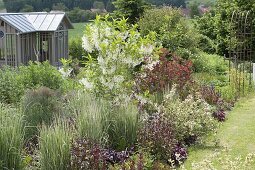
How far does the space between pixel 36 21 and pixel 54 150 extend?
13.8 meters

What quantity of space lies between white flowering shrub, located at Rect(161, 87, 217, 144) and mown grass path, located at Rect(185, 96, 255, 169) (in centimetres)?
24

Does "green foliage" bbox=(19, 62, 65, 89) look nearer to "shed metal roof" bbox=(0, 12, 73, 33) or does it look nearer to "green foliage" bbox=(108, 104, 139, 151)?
Answer: "green foliage" bbox=(108, 104, 139, 151)

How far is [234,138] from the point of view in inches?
319

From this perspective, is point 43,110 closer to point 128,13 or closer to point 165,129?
point 165,129

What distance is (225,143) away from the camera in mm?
7730

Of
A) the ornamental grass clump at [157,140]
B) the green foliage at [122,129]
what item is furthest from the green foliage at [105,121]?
the ornamental grass clump at [157,140]

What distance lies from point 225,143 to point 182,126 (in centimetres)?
89

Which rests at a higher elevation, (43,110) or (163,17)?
(163,17)

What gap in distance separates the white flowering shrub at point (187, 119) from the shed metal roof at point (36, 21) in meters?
10.0

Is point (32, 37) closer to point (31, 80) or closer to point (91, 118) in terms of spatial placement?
point (31, 80)

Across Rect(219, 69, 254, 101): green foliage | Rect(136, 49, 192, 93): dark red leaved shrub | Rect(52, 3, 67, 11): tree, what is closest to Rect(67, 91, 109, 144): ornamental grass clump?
Rect(136, 49, 192, 93): dark red leaved shrub

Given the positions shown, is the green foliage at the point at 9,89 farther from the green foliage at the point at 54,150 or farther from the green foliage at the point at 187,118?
the green foliage at the point at 54,150

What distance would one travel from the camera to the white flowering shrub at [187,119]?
7.41m

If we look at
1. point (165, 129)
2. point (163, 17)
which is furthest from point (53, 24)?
point (165, 129)
